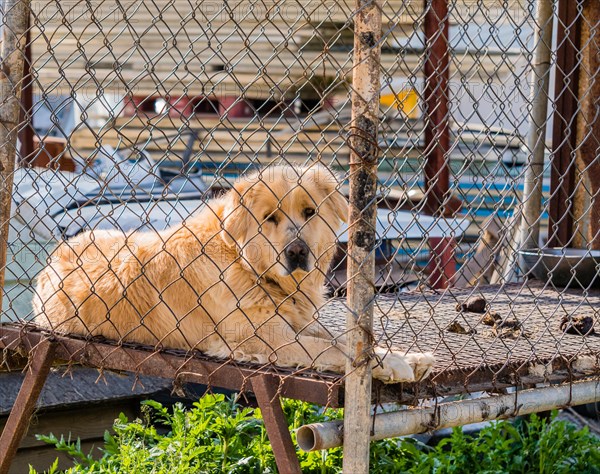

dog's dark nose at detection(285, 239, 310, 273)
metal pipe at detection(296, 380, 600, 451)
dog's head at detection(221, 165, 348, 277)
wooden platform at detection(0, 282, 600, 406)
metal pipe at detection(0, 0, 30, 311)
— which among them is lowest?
metal pipe at detection(296, 380, 600, 451)

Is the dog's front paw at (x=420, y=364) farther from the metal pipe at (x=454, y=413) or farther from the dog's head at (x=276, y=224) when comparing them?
the dog's head at (x=276, y=224)

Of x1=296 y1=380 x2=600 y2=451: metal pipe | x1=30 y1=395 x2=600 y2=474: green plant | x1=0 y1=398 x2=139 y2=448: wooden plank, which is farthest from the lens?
x1=0 y1=398 x2=139 y2=448: wooden plank

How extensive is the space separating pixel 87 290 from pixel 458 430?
6.98 ft

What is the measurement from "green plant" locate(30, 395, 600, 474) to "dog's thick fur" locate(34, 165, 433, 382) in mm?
656

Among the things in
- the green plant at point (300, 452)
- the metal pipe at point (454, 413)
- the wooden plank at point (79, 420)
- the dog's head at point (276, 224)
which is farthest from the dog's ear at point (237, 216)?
the wooden plank at point (79, 420)

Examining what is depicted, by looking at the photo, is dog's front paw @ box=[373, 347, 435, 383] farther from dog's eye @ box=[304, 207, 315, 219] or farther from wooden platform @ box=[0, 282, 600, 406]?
dog's eye @ box=[304, 207, 315, 219]

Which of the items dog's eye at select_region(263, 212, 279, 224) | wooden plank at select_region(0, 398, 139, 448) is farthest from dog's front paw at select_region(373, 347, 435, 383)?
wooden plank at select_region(0, 398, 139, 448)

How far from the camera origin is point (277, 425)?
9.53 ft

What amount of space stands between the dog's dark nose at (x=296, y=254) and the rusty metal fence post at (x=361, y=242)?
33.6 inches

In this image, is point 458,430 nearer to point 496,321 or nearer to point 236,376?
point 496,321

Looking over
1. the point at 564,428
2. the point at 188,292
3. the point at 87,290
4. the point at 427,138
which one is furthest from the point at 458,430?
the point at 427,138

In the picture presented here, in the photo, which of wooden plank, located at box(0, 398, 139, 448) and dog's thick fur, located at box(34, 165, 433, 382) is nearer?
dog's thick fur, located at box(34, 165, 433, 382)

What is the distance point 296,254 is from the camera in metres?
3.50

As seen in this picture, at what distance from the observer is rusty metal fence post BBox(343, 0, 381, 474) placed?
2.59 meters
